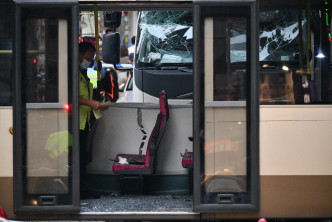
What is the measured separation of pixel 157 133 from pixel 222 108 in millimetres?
1455

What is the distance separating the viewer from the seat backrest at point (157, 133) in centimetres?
795

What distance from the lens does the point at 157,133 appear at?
26.3ft

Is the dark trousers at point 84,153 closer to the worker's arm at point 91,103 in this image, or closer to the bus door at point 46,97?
the worker's arm at point 91,103

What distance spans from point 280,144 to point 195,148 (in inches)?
30.6

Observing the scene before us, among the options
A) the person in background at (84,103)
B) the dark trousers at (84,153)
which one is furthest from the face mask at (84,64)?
the dark trousers at (84,153)

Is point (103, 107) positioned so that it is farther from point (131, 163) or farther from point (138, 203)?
point (138, 203)

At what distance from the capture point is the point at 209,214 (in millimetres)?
6820

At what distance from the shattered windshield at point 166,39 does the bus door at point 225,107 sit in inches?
155

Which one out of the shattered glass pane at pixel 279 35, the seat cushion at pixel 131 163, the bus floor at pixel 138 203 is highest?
the shattered glass pane at pixel 279 35

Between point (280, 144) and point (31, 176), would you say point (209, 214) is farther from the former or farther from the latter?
point (31, 176)

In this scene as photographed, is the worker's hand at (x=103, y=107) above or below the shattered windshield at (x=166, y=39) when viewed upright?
below

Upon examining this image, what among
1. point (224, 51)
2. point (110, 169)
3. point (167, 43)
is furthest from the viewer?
point (167, 43)

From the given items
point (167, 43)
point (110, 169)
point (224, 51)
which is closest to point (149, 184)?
point (110, 169)

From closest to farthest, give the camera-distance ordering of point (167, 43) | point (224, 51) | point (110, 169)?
point (224, 51) → point (110, 169) → point (167, 43)
